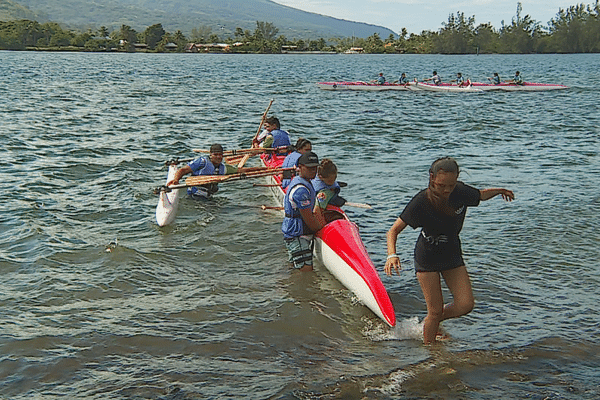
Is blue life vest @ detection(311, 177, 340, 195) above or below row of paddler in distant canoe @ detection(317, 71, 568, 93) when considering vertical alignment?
below

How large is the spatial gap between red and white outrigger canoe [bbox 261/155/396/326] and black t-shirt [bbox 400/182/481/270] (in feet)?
4.42

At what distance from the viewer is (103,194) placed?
15039mm

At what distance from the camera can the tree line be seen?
153m

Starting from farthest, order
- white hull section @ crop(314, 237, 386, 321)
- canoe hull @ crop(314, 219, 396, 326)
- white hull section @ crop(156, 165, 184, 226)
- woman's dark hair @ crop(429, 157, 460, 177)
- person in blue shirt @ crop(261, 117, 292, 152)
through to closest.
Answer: person in blue shirt @ crop(261, 117, 292, 152) → white hull section @ crop(156, 165, 184, 226) → white hull section @ crop(314, 237, 386, 321) → canoe hull @ crop(314, 219, 396, 326) → woman's dark hair @ crop(429, 157, 460, 177)

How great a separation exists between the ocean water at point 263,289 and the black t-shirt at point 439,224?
1212 mm

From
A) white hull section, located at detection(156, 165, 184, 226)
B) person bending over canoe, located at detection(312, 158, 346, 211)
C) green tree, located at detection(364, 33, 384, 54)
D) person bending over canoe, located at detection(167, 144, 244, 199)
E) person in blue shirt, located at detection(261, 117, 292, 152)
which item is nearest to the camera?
person bending over canoe, located at detection(312, 158, 346, 211)

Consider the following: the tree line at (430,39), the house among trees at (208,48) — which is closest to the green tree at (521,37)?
the tree line at (430,39)

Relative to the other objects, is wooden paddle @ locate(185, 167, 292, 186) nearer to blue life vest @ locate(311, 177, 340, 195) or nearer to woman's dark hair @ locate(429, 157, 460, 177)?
blue life vest @ locate(311, 177, 340, 195)

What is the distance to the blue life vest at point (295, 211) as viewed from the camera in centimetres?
889

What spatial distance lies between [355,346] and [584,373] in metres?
2.50

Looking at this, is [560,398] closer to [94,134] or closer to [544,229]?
[544,229]

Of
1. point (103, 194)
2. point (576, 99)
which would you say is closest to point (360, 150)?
point (103, 194)

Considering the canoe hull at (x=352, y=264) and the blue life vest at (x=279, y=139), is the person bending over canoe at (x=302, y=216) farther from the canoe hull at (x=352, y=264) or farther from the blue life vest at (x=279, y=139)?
the blue life vest at (x=279, y=139)

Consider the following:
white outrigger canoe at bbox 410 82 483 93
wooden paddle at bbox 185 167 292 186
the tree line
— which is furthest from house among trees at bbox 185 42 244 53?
wooden paddle at bbox 185 167 292 186
